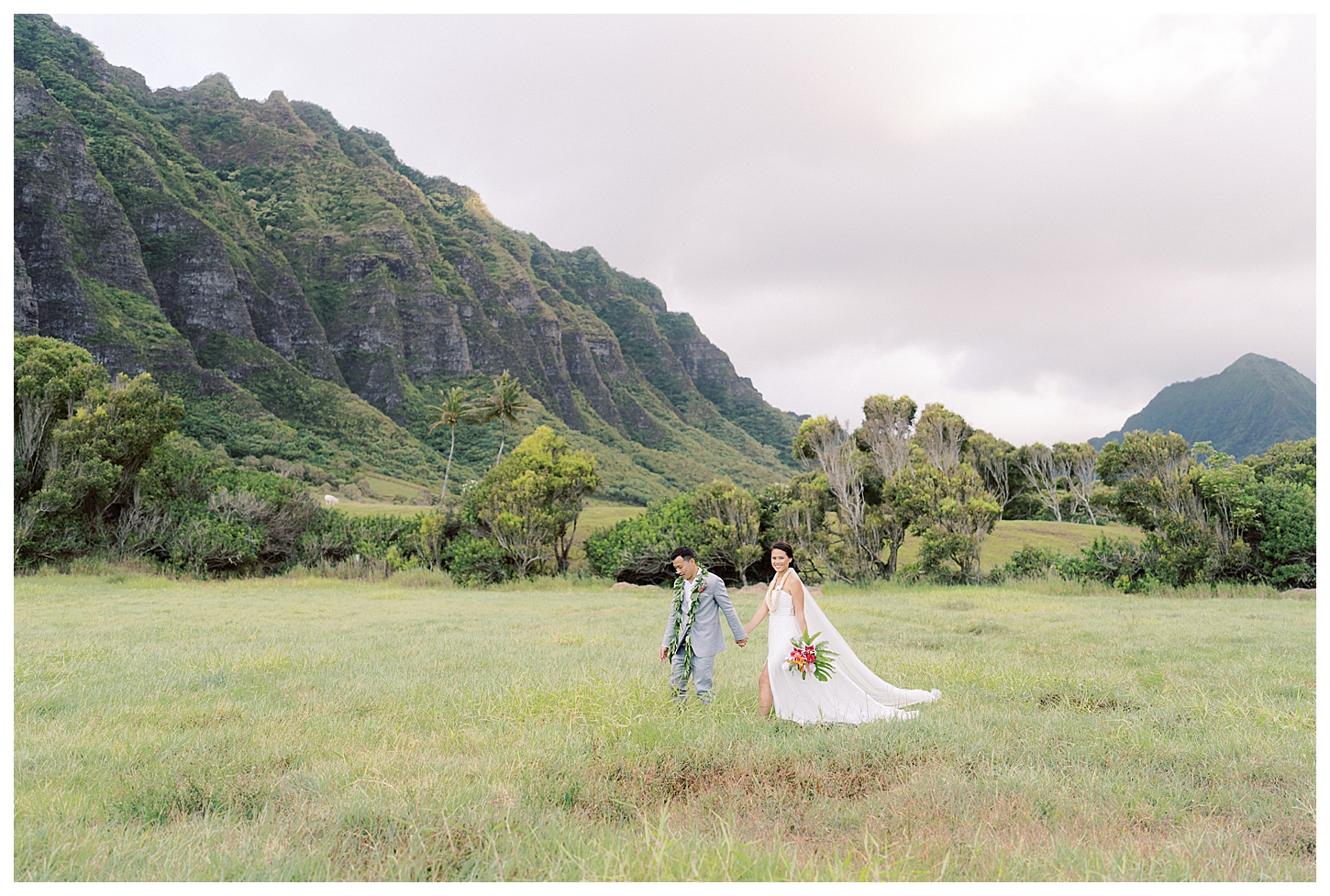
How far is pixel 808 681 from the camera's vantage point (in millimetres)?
6102

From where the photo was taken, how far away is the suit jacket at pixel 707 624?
21.5 feet

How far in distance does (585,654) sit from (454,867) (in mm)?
6685

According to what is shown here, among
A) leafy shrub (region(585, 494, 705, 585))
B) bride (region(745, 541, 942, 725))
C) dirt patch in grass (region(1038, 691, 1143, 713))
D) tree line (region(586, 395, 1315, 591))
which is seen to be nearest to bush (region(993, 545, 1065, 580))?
tree line (region(586, 395, 1315, 591))

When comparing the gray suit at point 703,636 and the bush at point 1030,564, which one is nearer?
the gray suit at point 703,636

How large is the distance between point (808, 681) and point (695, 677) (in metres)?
1.10

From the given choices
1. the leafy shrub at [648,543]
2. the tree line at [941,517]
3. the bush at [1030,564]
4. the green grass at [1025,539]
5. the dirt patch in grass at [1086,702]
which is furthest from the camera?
the green grass at [1025,539]

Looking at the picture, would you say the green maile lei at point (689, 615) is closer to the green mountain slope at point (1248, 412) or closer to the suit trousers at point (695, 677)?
the suit trousers at point (695, 677)

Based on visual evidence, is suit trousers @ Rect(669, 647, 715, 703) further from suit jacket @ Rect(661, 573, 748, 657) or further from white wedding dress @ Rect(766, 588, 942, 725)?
white wedding dress @ Rect(766, 588, 942, 725)

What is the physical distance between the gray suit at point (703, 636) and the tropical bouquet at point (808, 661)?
0.56 m

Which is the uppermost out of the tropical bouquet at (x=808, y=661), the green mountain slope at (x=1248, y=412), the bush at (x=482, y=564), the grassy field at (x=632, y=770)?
the green mountain slope at (x=1248, y=412)

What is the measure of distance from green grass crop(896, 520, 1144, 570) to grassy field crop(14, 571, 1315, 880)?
841 inches

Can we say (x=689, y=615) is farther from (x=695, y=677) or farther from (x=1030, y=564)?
(x=1030, y=564)

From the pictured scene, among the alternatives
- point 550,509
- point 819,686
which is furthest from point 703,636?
point 550,509

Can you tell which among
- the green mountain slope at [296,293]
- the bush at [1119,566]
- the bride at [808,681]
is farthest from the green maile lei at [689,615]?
the green mountain slope at [296,293]
